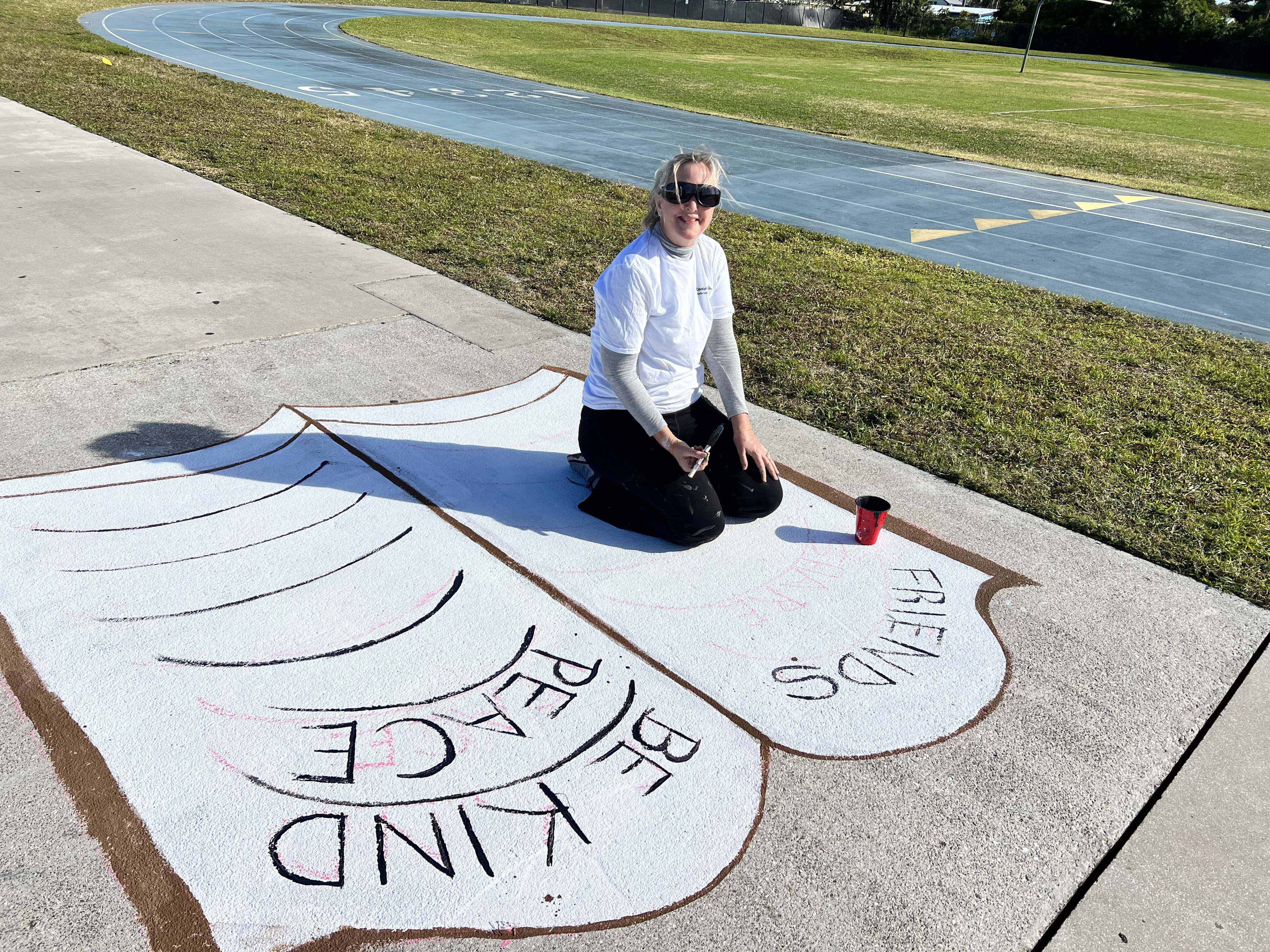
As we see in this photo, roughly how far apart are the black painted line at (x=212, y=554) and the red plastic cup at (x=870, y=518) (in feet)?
7.07

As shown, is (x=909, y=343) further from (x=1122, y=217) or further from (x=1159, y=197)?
(x=1159, y=197)

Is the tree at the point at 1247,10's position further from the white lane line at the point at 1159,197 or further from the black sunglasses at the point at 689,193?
the black sunglasses at the point at 689,193

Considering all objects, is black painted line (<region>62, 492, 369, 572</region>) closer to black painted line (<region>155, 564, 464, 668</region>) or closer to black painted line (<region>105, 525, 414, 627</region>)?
black painted line (<region>105, 525, 414, 627</region>)

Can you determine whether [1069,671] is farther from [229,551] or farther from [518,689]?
[229,551]

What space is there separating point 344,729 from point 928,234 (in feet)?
30.1

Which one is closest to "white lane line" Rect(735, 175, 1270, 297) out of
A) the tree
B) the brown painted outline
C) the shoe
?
the brown painted outline

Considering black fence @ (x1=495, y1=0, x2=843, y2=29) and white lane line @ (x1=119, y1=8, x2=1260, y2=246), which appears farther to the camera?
black fence @ (x1=495, y1=0, x2=843, y2=29)

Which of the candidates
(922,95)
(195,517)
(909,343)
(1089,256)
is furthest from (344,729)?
(922,95)

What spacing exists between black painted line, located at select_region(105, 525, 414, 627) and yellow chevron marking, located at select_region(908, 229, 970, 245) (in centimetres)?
785

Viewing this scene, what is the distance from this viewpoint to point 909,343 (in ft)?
21.0

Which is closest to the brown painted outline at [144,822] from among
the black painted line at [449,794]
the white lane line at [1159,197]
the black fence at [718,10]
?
the black painted line at [449,794]

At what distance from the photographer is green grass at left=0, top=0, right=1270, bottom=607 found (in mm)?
4543

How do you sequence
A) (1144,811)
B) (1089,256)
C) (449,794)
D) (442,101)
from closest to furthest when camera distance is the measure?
(449,794) < (1144,811) < (1089,256) < (442,101)

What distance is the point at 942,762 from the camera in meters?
2.84
